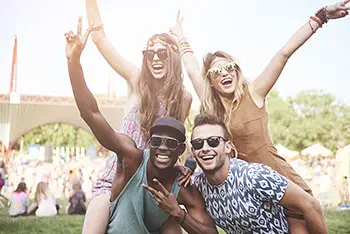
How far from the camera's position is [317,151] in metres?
6.61

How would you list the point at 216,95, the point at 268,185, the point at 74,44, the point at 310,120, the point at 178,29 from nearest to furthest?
the point at 74,44 < the point at 268,185 < the point at 216,95 < the point at 178,29 < the point at 310,120

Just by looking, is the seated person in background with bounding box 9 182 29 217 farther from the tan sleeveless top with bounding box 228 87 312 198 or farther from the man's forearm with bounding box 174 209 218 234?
the man's forearm with bounding box 174 209 218 234

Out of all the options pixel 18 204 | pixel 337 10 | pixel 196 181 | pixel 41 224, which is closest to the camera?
pixel 196 181

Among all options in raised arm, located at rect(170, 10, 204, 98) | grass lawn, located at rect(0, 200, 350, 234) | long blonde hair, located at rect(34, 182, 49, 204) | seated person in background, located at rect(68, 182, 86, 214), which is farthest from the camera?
seated person in background, located at rect(68, 182, 86, 214)

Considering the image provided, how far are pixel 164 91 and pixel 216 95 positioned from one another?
28 centimetres

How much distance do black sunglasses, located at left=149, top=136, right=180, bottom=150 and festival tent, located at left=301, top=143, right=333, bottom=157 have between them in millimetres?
4532

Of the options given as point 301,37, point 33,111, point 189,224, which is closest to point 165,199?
point 189,224

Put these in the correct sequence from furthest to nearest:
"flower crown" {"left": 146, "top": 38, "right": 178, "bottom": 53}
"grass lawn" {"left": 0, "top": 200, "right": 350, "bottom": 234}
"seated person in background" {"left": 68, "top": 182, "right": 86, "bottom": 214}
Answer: "seated person in background" {"left": 68, "top": 182, "right": 86, "bottom": 214}, "grass lawn" {"left": 0, "top": 200, "right": 350, "bottom": 234}, "flower crown" {"left": 146, "top": 38, "right": 178, "bottom": 53}

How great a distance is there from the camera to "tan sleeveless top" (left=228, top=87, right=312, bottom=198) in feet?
8.74

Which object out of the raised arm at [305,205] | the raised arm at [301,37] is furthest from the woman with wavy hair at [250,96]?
the raised arm at [305,205]

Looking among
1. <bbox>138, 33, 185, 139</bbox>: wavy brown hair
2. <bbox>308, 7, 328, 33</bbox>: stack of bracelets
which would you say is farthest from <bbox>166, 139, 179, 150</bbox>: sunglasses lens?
<bbox>308, 7, 328, 33</bbox>: stack of bracelets

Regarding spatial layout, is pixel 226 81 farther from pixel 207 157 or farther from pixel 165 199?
pixel 165 199

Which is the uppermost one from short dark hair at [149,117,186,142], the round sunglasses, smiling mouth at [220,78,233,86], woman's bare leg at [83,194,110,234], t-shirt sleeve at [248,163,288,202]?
the round sunglasses

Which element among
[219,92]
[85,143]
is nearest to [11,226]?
[219,92]
